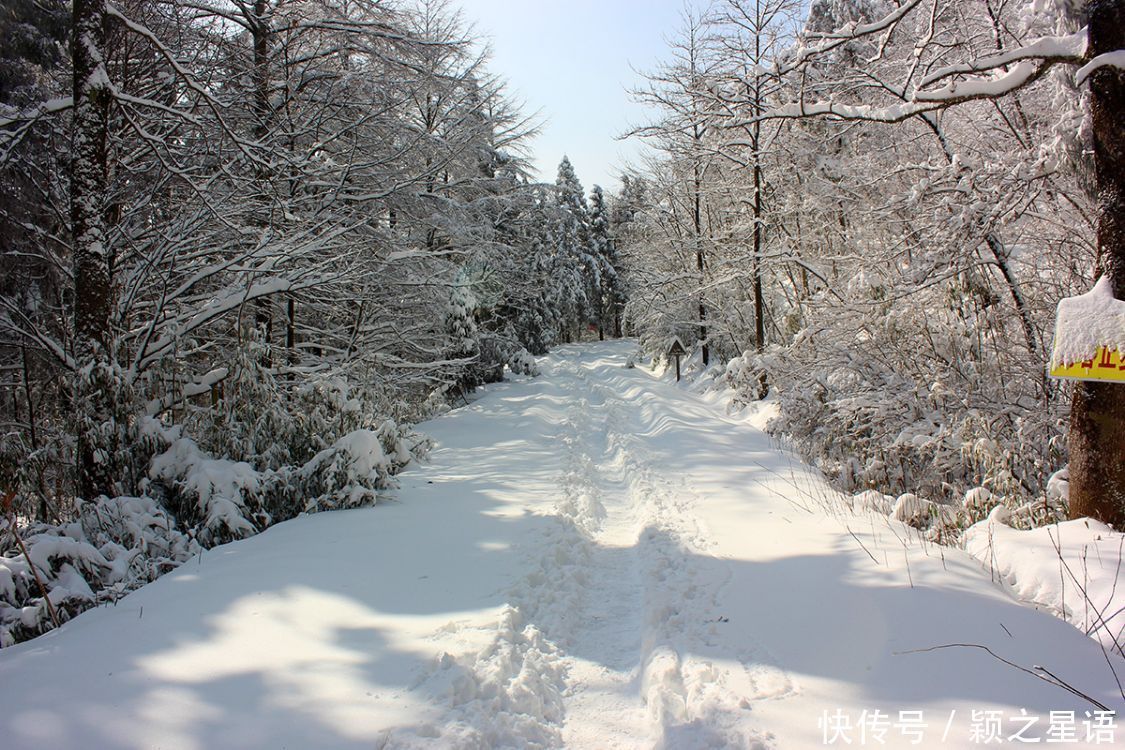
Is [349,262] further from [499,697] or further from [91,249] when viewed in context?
[499,697]

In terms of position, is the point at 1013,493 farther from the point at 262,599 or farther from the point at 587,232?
the point at 587,232

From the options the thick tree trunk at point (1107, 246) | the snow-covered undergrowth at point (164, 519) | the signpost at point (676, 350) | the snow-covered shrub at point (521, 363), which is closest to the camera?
the thick tree trunk at point (1107, 246)

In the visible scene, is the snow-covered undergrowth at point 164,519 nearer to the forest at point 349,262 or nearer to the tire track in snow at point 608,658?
the forest at point 349,262

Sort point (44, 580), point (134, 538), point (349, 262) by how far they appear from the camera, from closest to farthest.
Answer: point (44, 580), point (134, 538), point (349, 262)

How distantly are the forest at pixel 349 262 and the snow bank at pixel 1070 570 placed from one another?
35 centimetres

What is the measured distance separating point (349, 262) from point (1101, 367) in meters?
8.76

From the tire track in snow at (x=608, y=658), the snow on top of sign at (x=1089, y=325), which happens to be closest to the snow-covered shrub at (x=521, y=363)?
the tire track in snow at (x=608, y=658)

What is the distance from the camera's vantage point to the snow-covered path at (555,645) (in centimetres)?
261

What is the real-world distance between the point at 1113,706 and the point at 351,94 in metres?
11.0

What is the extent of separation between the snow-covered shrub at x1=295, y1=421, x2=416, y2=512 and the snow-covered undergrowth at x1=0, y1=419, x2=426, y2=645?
0.04ft

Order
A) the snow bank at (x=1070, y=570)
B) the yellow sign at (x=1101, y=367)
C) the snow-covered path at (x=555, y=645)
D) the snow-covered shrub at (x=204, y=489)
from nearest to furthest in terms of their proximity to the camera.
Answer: the snow-covered path at (x=555, y=645), the snow bank at (x=1070, y=570), the yellow sign at (x=1101, y=367), the snow-covered shrub at (x=204, y=489)

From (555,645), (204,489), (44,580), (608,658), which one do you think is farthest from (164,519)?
(608,658)

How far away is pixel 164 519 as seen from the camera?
523cm

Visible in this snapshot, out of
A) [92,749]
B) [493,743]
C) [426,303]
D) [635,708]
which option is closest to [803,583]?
[635,708]
